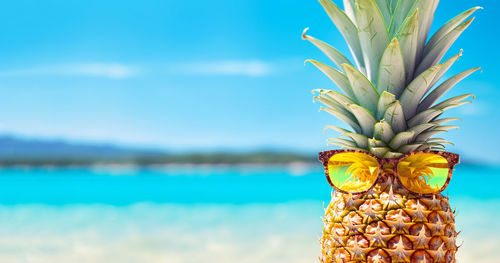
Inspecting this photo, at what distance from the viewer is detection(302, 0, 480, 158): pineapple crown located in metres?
2.04

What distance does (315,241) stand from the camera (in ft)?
23.8

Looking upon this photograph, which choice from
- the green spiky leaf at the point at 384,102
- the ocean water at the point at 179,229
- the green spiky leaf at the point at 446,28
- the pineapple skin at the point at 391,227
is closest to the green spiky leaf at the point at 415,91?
the green spiky leaf at the point at 384,102

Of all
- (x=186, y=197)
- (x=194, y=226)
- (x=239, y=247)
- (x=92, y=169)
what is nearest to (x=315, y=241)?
(x=239, y=247)

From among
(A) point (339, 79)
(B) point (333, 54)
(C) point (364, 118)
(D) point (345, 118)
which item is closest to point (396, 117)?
(C) point (364, 118)

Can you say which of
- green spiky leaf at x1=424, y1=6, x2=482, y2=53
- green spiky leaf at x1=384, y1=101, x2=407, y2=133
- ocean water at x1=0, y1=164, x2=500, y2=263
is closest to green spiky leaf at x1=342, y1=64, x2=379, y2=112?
green spiky leaf at x1=384, y1=101, x2=407, y2=133

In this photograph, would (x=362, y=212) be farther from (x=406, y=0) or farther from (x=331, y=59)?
(x=406, y=0)

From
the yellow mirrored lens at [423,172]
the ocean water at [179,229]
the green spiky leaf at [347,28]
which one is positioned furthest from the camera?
the ocean water at [179,229]

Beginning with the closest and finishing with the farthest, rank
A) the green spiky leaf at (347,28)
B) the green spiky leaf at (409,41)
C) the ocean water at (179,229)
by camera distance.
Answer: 1. the green spiky leaf at (409,41)
2. the green spiky leaf at (347,28)
3. the ocean water at (179,229)

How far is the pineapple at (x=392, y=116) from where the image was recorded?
79.0 inches

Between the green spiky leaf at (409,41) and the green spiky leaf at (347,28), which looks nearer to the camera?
the green spiky leaf at (409,41)

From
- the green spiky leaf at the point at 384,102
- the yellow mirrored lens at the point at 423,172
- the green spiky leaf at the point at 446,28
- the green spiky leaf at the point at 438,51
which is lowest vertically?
the yellow mirrored lens at the point at 423,172

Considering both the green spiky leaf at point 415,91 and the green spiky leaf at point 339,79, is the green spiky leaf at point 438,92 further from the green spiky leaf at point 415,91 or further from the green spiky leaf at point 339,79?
the green spiky leaf at point 339,79

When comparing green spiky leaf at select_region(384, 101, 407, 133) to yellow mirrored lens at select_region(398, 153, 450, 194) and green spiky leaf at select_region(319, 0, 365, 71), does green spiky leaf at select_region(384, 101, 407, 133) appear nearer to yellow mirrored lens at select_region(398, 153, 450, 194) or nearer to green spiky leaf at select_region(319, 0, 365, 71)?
yellow mirrored lens at select_region(398, 153, 450, 194)

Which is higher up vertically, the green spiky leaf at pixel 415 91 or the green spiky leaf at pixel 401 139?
the green spiky leaf at pixel 415 91
